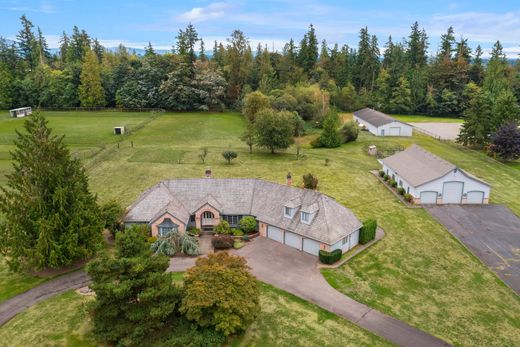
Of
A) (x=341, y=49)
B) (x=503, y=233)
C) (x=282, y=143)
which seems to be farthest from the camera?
(x=341, y=49)

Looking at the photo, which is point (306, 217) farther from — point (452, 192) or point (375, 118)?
point (375, 118)

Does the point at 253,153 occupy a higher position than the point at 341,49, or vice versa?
the point at 341,49

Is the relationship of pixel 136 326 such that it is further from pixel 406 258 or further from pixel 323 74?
pixel 323 74

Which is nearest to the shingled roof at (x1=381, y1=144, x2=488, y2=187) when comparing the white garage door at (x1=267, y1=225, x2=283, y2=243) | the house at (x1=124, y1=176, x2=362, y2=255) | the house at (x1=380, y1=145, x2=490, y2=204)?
the house at (x1=380, y1=145, x2=490, y2=204)

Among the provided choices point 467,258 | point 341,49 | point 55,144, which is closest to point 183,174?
point 55,144

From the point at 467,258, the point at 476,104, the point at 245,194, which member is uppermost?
the point at 476,104

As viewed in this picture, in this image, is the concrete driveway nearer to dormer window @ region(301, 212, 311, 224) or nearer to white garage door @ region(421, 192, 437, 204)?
dormer window @ region(301, 212, 311, 224)

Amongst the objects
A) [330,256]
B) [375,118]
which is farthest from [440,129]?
[330,256]

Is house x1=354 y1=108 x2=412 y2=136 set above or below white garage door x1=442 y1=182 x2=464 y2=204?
above
